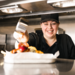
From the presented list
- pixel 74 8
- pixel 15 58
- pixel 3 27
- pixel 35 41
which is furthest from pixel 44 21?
pixel 15 58

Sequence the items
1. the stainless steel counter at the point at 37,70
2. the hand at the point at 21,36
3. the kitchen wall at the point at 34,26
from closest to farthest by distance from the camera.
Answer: the stainless steel counter at the point at 37,70
the kitchen wall at the point at 34,26
the hand at the point at 21,36

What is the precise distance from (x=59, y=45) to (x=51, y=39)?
12 cm

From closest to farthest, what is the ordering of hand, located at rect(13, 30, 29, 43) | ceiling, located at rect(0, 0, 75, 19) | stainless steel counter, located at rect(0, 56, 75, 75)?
stainless steel counter, located at rect(0, 56, 75, 75), ceiling, located at rect(0, 0, 75, 19), hand, located at rect(13, 30, 29, 43)

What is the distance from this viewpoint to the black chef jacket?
4.25ft

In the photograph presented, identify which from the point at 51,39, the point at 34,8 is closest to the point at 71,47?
the point at 51,39

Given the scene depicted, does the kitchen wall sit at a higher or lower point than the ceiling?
lower

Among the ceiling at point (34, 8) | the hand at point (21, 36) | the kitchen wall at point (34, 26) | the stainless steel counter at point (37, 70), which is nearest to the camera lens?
the stainless steel counter at point (37, 70)

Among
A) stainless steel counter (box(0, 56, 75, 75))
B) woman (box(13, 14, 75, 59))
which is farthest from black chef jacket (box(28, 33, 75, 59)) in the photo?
stainless steel counter (box(0, 56, 75, 75))

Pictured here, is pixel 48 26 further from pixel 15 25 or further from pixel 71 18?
pixel 15 25

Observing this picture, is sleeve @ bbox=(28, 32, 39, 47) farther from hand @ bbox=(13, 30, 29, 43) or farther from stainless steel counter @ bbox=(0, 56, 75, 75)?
stainless steel counter @ bbox=(0, 56, 75, 75)

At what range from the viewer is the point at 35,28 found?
1.39m

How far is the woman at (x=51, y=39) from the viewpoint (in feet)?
4.28

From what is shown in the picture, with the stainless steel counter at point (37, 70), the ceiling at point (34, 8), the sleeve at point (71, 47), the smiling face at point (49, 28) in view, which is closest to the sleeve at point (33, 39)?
the smiling face at point (49, 28)

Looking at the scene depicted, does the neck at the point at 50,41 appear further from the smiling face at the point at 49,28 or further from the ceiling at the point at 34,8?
the ceiling at the point at 34,8
